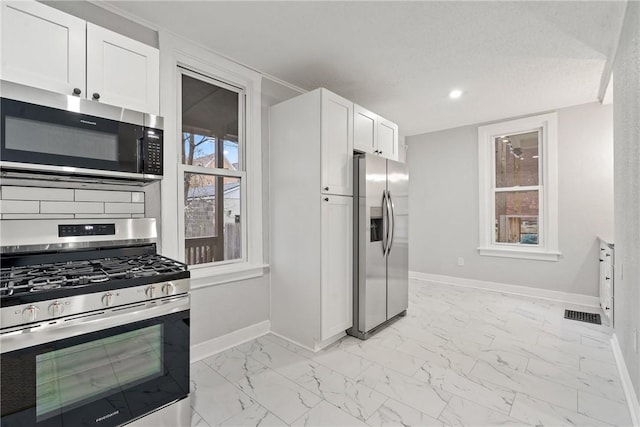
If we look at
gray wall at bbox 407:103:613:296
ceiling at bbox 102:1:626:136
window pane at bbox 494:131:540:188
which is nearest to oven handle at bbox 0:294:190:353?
ceiling at bbox 102:1:626:136

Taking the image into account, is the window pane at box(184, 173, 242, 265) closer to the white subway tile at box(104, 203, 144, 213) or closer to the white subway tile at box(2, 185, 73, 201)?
the white subway tile at box(104, 203, 144, 213)

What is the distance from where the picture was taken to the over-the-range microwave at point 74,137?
1.43 m

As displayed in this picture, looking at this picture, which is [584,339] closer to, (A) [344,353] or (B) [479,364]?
(B) [479,364]

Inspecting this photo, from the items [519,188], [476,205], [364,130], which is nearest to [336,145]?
[364,130]

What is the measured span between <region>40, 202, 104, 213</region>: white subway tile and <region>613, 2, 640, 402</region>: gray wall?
3.19 m

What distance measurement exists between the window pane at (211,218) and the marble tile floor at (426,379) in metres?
0.86

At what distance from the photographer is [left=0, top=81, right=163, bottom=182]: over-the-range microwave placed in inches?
56.5

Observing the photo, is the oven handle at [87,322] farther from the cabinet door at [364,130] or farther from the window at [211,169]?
the cabinet door at [364,130]

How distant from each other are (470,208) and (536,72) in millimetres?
2189

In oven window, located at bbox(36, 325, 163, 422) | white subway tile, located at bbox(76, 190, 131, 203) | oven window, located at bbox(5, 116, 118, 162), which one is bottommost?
oven window, located at bbox(36, 325, 163, 422)

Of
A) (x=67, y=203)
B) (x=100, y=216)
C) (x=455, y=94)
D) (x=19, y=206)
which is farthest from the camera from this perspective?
(x=455, y=94)

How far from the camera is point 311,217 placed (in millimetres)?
2646

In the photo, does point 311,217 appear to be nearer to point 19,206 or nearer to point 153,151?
point 153,151

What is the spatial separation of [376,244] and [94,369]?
2281 millimetres
